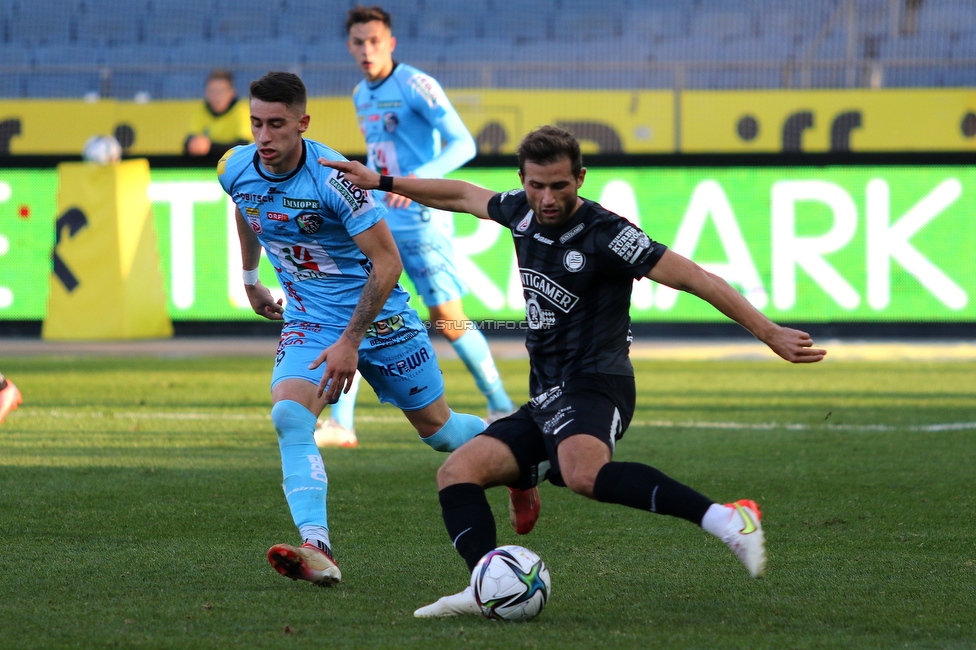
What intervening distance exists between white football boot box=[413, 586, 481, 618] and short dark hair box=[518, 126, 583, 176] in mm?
1366

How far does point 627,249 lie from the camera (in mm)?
4059

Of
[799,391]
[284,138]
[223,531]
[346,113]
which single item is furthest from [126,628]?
[346,113]

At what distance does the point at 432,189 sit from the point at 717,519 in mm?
1636

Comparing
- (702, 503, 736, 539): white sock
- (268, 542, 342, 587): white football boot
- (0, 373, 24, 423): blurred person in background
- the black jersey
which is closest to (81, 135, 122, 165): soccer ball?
(0, 373, 24, 423): blurred person in background

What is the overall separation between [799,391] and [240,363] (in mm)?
4983

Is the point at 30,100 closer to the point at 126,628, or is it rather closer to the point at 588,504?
the point at 588,504

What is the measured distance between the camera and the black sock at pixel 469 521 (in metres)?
3.95

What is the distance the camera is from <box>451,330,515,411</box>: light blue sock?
7.86 m

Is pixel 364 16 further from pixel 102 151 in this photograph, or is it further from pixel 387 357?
pixel 102 151

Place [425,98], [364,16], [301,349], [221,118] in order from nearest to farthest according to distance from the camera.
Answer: [301,349] < [364,16] < [425,98] < [221,118]

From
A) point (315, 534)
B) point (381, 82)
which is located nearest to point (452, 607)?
point (315, 534)

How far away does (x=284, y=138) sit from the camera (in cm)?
457

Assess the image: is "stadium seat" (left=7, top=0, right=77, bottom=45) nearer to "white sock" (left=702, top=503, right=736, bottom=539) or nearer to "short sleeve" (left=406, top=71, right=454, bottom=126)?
"short sleeve" (left=406, top=71, right=454, bottom=126)

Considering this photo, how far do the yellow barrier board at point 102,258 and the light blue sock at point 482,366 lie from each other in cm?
560
